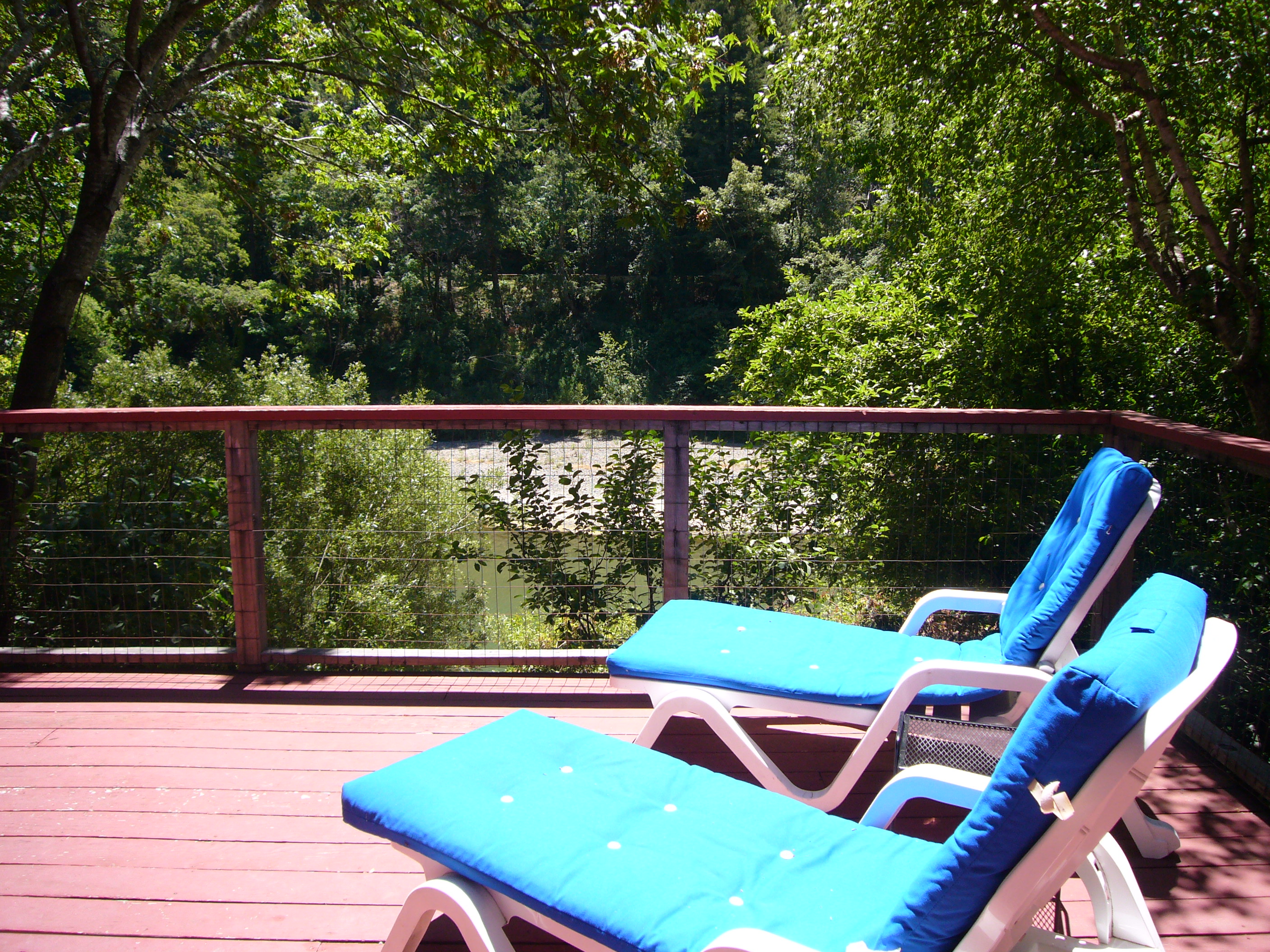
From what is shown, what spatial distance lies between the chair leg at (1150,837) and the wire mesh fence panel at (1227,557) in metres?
1.04

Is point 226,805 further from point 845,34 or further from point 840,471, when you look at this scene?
point 845,34

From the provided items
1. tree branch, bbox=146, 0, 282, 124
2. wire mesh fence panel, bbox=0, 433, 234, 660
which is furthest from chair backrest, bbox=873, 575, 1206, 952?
tree branch, bbox=146, 0, 282, 124

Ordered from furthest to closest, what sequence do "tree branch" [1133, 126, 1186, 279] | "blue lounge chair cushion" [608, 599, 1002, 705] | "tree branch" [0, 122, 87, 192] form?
"tree branch" [0, 122, 87, 192]
"tree branch" [1133, 126, 1186, 279]
"blue lounge chair cushion" [608, 599, 1002, 705]

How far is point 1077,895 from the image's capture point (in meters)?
2.10

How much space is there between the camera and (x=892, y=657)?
261cm

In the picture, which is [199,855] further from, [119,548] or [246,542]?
[119,548]

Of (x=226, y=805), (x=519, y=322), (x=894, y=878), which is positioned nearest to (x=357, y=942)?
(x=226, y=805)

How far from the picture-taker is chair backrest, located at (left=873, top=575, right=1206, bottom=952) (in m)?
1.13

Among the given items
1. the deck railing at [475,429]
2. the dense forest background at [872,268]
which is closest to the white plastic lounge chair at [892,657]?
the deck railing at [475,429]

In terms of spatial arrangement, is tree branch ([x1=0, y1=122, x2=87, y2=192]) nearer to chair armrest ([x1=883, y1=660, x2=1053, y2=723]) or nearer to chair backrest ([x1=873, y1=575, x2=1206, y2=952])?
chair armrest ([x1=883, y1=660, x2=1053, y2=723])

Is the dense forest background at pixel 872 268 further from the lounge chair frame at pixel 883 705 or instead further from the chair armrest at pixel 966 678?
the chair armrest at pixel 966 678

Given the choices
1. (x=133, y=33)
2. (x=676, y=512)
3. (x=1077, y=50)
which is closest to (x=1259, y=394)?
(x=1077, y=50)

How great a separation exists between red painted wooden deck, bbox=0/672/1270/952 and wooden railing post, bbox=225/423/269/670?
0.16 m

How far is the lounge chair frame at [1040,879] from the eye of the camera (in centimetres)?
116
